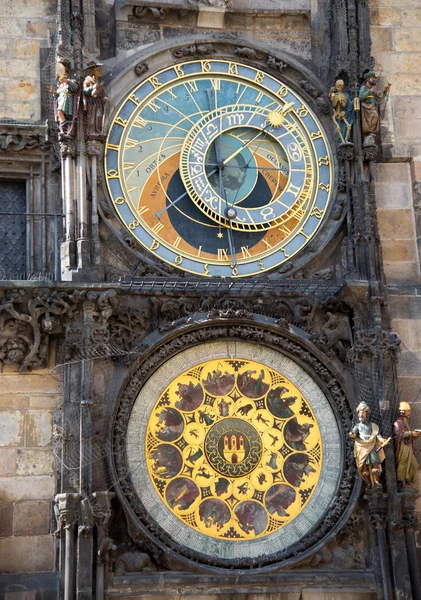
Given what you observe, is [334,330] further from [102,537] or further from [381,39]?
[381,39]

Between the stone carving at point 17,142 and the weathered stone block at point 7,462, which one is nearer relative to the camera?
the weathered stone block at point 7,462

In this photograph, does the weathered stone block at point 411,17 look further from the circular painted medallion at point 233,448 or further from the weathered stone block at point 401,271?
the circular painted medallion at point 233,448

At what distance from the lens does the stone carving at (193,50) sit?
43.5ft

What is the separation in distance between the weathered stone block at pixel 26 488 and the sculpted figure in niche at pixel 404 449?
2831 mm

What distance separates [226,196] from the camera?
12938mm

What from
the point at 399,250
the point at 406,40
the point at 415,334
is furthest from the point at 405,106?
the point at 415,334

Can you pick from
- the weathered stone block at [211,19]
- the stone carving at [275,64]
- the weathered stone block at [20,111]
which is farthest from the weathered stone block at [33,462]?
the weathered stone block at [211,19]

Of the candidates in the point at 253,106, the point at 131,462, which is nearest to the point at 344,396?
the point at 131,462

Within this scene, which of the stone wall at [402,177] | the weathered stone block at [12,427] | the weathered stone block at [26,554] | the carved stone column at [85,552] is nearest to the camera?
the carved stone column at [85,552]

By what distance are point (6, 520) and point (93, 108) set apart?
3616mm

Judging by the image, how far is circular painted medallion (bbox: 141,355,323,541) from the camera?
1194cm

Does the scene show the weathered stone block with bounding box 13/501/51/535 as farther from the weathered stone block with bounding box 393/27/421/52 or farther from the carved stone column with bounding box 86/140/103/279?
the weathered stone block with bounding box 393/27/421/52

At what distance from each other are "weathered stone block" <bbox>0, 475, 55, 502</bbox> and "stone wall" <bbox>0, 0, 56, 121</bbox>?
324 centimetres

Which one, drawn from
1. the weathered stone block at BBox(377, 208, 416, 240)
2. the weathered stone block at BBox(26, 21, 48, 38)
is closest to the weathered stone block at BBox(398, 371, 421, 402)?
the weathered stone block at BBox(377, 208, 416, 240)
